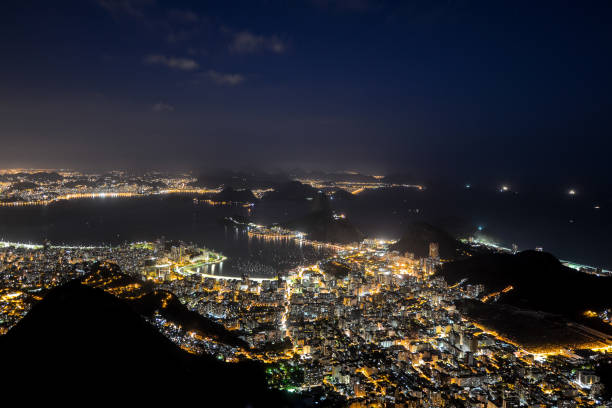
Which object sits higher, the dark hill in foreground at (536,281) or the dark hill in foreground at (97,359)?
the dark hill in foreground at (97,359)

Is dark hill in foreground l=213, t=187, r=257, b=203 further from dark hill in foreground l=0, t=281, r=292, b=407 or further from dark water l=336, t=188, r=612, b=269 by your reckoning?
dark hill in foreground l=0, t=281, r=292, b=407

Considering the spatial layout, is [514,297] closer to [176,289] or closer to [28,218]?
[176,289]

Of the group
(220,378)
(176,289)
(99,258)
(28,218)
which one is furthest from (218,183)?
(220,378)

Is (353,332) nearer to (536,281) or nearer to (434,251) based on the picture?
(536,281)

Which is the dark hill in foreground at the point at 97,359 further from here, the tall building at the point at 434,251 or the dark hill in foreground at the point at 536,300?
the tall building at the point at 434,251

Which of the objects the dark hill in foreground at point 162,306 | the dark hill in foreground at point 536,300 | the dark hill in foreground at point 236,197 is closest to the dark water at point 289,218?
the dark hill in foreground at point 236,197

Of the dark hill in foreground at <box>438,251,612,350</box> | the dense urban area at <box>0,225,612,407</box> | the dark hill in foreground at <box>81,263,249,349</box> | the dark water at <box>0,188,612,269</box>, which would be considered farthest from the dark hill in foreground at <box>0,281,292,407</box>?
the dark water at <box>0,188,612,269</box>
